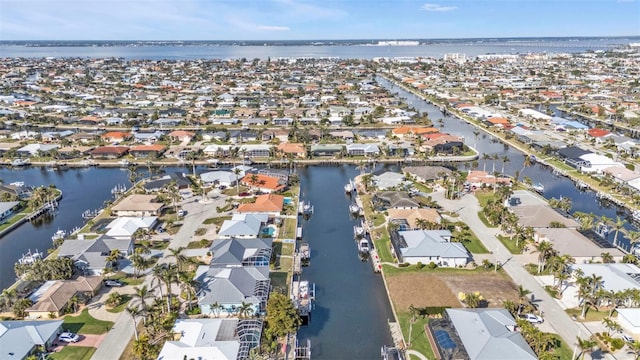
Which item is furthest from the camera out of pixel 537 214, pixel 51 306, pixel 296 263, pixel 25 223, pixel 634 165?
pixel 634 165

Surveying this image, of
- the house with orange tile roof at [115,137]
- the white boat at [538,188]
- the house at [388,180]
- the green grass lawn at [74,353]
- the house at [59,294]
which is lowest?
the green grass lawn at [74,353]

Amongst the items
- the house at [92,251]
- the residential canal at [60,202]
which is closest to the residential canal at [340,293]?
the house at [92,251]

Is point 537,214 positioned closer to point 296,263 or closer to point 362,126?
point 296,263

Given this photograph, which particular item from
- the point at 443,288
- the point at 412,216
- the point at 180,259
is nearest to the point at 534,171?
the point at 412,216

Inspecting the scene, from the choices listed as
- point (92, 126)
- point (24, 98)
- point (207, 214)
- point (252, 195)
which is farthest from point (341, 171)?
point (24, 98)

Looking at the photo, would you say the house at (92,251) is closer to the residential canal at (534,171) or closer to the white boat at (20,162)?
the white boat at (20,162)

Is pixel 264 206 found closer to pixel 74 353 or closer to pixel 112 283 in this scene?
pixel 112 283
